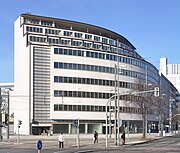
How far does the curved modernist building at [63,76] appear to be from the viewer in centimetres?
9156

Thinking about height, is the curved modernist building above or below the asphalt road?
above

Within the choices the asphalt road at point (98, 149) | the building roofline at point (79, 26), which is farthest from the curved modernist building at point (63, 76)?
the asphalt road at point (98, 149)

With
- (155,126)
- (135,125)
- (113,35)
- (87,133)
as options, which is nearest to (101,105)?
(87,133)

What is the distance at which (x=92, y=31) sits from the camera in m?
108

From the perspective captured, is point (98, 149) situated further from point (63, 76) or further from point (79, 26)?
point (79, 26)

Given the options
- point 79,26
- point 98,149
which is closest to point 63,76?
point 79,26

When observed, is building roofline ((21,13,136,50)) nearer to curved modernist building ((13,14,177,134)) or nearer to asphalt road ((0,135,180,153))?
curved modernist building ((13,14,177,134))

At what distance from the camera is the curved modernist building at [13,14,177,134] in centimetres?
9156

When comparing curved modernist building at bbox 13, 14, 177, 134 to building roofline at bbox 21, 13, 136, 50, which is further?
building roofline at bbox 21, 13, 136, 50

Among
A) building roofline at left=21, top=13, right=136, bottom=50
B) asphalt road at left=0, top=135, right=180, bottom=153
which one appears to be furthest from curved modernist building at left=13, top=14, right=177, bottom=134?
asphalt road at left=0, top=135, right=180, bottom=153

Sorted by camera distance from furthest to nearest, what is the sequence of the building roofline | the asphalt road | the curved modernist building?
the building roofline < the curved modernist building < the asphalt road

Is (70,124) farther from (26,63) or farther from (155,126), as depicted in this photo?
(155,126)

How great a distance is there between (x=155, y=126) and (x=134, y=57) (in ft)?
95.6

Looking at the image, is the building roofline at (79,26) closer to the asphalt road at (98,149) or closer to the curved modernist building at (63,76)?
the curved modernist building at (63,76)
